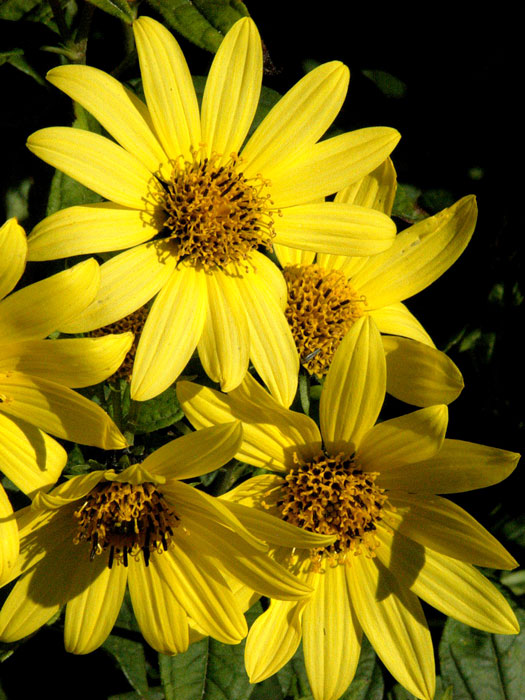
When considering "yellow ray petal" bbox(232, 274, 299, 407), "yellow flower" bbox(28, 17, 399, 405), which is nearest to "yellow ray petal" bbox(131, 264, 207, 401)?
"yellow flower" bbox(28, 17, 399, 405)

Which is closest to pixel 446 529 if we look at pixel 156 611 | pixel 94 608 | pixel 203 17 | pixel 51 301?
pixel 156 611

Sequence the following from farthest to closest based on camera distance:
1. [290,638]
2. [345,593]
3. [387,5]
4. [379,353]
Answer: [387,5]
[345,593]
[290,638]
[379,353]

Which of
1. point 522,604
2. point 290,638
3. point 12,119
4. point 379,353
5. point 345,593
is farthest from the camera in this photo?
point 522,604

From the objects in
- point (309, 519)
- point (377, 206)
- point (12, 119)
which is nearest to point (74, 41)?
point (12, 119)

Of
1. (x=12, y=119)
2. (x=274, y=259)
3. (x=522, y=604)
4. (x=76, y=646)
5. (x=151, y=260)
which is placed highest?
(x=12, y=119)

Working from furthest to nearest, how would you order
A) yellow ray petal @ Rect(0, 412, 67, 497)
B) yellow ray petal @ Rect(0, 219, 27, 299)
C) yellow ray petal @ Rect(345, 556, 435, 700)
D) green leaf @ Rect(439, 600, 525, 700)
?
1. green leaf @ Rect(439, 600, 525, 700)
2. yellow ray petal @ Rect(345, 556, 435, 700)
3. yellow ray petal @ Rect(0, 412, 67, 497)
4. yellow ray petal @ Rect(0, 219, 27, 299)

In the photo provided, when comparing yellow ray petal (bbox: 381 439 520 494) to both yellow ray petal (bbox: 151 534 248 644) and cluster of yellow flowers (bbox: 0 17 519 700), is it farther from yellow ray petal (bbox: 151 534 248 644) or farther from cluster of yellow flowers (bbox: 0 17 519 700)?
yellow ray petal (bbox: 151 534 248 644)

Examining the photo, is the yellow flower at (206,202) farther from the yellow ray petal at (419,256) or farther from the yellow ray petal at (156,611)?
the yellow ray petal at (156,611)

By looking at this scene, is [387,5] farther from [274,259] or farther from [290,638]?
[290,638]
